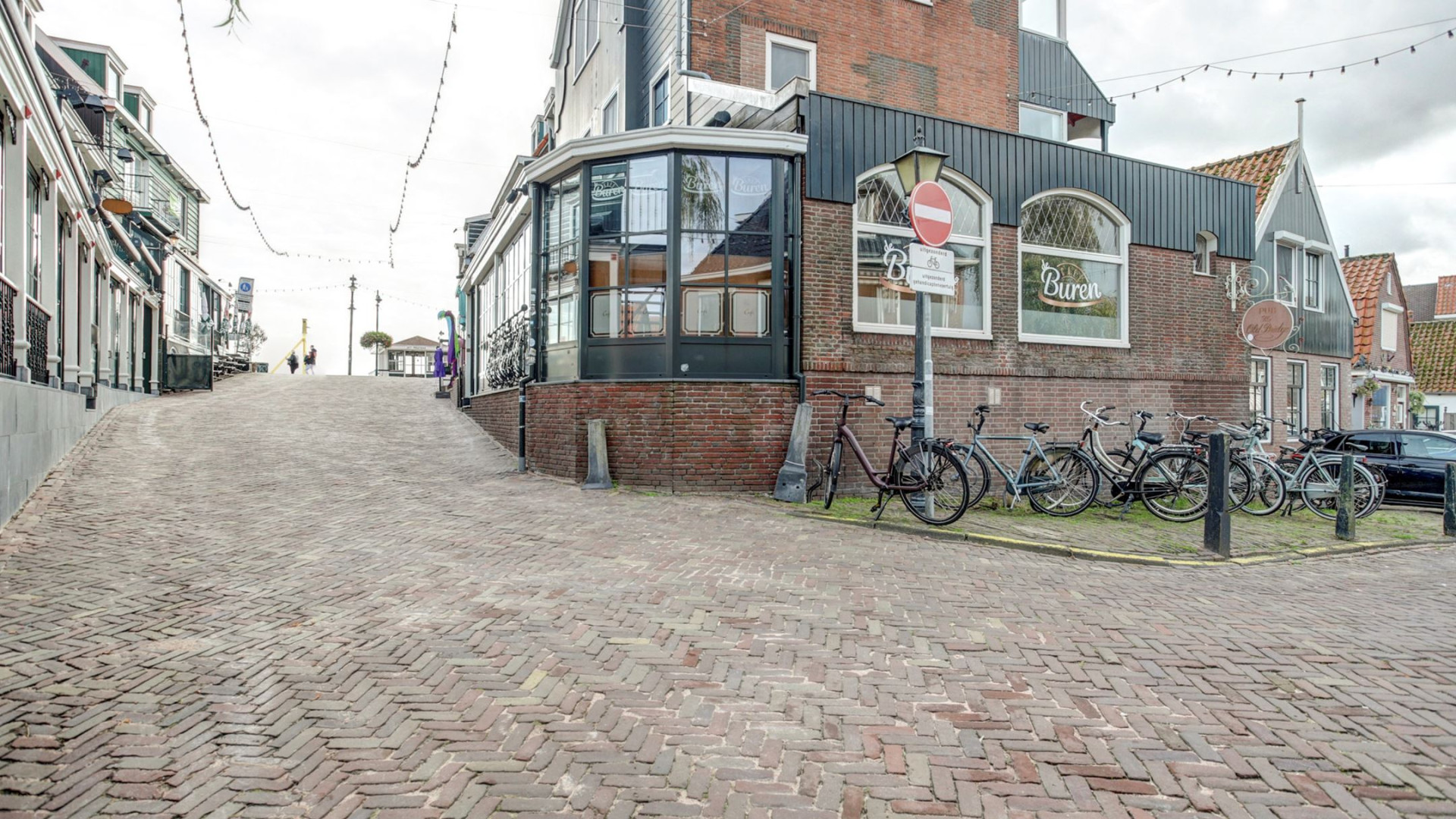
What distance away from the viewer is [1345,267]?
27.6 meters

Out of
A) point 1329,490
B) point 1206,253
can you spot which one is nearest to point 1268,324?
point 1329,490

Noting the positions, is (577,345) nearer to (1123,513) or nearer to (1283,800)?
(1123,513)

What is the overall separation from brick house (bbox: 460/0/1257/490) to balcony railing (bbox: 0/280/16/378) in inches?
224

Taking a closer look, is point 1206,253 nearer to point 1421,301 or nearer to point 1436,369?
point 1436,369

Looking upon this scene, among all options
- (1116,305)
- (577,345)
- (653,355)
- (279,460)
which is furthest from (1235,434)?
(279,460)

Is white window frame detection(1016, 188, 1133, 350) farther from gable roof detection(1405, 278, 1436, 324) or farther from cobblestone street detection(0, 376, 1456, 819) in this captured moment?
gable roof detection(1405, 278, 1436, 324)

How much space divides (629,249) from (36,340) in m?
6.66

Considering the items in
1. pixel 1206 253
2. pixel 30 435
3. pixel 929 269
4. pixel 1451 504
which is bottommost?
pixel 1451 504

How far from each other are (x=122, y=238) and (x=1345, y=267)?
34.5 metres

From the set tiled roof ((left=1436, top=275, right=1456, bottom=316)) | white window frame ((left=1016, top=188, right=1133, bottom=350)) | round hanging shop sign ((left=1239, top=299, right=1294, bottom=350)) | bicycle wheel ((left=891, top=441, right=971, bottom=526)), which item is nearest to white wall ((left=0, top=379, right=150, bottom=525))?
bicycle wheel ((left=891, top=441, right=971, bottom=526))

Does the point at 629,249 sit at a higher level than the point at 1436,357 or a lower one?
lower

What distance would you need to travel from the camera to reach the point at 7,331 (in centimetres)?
783

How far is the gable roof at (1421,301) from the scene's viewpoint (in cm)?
5038

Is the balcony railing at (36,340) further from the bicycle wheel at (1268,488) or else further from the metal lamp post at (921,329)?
the bicycle wheel at (1268,488)
